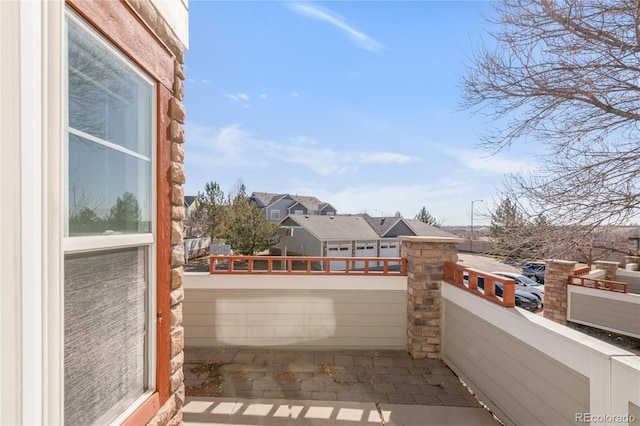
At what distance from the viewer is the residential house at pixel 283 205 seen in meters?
25.8

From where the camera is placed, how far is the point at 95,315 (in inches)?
43.4

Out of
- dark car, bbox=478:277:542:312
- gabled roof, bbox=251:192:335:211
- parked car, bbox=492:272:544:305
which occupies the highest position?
gabled roof, bbox=251:192:335:211

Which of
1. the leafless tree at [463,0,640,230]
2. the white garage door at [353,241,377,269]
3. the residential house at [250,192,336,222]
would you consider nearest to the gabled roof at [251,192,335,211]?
the residential house at [250,192,336,222]

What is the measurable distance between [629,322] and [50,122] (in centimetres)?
934

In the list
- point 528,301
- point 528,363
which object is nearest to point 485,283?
point 528,363

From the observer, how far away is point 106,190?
3.81 feet

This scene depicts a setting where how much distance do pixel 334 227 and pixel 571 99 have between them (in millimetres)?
14587

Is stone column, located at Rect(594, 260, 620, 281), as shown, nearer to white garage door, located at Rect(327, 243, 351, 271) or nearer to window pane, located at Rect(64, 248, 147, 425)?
window pane, located at Rect(64, 248, 147, 425)

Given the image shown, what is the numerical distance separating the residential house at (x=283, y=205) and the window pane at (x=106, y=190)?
78.4 ft

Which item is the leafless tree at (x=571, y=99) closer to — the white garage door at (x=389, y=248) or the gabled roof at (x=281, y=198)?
the white garage door at (x=389, y=248)

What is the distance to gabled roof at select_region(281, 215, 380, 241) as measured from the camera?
1633 cm

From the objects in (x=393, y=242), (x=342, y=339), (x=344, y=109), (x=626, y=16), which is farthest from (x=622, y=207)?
(x=393, y=242)

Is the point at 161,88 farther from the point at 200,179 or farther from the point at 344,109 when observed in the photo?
the point at 200,179

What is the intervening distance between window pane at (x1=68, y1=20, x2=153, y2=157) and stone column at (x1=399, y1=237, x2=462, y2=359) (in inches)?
149
